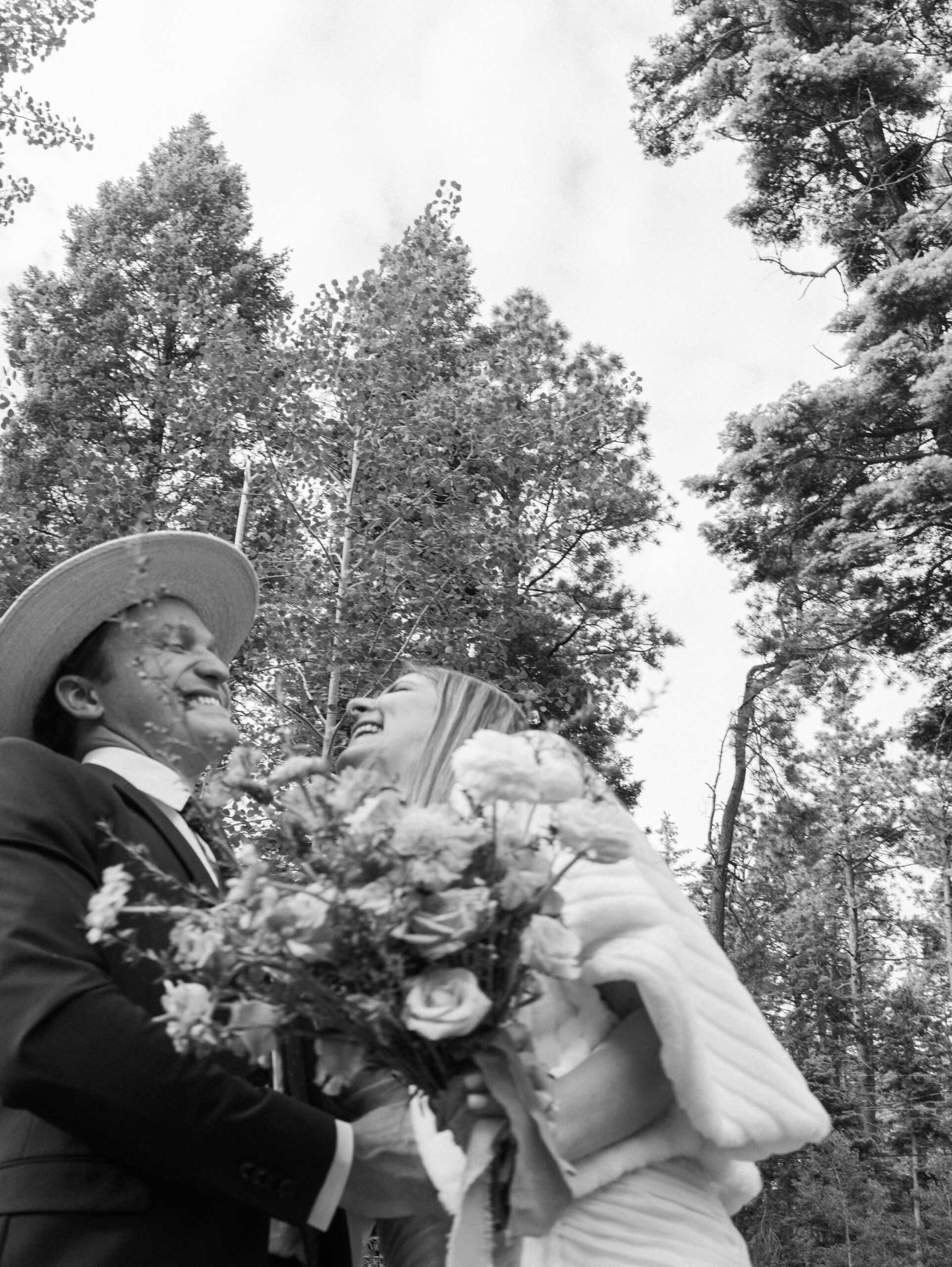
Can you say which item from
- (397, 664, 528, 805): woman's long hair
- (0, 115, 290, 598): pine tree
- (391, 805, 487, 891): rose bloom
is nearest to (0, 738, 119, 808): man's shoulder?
(397, 664, 528, 805): woman's long hair

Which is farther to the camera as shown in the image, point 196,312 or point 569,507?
point 569,507

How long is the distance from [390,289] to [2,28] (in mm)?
4273

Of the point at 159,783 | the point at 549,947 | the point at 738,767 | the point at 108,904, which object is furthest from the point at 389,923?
the point at 738,767

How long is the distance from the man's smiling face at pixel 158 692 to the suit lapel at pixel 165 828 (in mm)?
115

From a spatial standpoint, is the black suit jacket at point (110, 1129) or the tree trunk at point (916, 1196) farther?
the tree trunk at point (916, 1196)

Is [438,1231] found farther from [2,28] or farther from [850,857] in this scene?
[850,857]

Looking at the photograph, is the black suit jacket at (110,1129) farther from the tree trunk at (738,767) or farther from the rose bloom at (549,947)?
the tree trunk at (738,767)

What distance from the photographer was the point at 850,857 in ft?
93.0

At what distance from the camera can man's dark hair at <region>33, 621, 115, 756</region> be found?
9.53 ft

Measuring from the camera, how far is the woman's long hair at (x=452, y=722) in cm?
282

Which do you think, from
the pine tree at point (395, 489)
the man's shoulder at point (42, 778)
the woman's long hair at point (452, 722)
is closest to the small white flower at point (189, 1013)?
the man's shoulder at point (42, 778)

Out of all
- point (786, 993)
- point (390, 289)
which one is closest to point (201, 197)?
point (390, 289)

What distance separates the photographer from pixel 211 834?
207 centimetres

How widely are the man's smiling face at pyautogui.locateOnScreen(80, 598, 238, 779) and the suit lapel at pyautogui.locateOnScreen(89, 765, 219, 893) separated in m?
0.11
